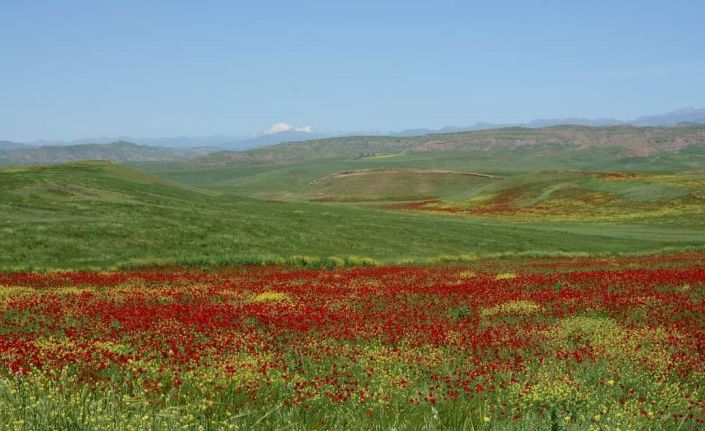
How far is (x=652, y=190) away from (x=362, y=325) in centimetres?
9271

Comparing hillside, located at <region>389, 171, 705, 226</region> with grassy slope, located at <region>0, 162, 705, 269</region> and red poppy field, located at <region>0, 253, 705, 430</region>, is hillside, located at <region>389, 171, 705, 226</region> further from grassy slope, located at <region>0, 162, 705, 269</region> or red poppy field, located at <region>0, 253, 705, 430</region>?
red poppy field, located at <region>0, 253, 705, 430</region>

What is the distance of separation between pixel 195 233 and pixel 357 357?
3189 cm

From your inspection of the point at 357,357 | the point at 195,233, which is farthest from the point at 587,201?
the point at 357,357

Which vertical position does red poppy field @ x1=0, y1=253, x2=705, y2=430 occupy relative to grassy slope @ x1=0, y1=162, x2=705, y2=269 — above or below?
above

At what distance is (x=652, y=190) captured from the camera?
93.8m

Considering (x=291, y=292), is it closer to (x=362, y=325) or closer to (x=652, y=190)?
(x=362, y=325)

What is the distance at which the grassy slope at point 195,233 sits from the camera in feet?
112

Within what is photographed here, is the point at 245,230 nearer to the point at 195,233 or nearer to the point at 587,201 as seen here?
the point at 195,233

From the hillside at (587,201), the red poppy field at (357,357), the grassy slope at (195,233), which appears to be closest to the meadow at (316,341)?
the red poppy field at (357,357)

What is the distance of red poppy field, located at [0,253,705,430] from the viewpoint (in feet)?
23.1

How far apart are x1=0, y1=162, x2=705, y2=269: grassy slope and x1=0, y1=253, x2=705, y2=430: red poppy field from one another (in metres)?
13.9

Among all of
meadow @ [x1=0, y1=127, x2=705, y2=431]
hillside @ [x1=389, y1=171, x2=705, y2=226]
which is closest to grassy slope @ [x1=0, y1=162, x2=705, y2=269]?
meadow @ [x1=0, y1=127, x2=705, y2=431]

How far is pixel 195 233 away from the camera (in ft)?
134

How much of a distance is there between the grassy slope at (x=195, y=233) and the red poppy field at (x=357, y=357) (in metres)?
13.9
